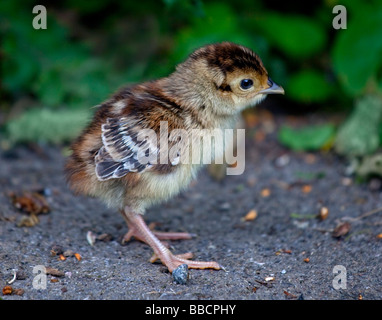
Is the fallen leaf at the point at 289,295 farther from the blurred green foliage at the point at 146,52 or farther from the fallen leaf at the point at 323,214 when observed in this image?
the blurred green foliage at the point at 146,52

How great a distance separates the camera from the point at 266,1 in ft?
20.1

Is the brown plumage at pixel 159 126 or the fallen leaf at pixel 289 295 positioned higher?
the brown plumage at pixel 159 126

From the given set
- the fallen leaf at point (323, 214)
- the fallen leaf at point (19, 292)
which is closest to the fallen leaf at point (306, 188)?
the fallen leaf at point (323, 214)

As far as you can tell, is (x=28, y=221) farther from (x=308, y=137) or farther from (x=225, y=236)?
(x=308, y=137)

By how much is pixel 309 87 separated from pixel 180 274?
129 inches

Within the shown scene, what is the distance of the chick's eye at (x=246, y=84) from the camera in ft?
11.7

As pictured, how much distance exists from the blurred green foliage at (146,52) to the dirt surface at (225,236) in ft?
2.28

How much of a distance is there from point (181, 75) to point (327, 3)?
2.71 meters

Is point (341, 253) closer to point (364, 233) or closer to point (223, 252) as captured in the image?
point (364, 233)

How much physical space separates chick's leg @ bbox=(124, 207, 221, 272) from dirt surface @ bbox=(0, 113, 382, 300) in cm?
5

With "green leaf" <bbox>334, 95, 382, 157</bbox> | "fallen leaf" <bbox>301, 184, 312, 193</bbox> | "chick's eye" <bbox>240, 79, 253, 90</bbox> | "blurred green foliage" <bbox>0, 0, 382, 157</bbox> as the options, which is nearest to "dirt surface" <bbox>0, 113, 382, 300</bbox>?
"fallen leaf" <bbox>301, 184, 312, 193</bbox>

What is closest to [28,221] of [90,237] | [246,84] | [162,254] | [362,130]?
[90,237]
